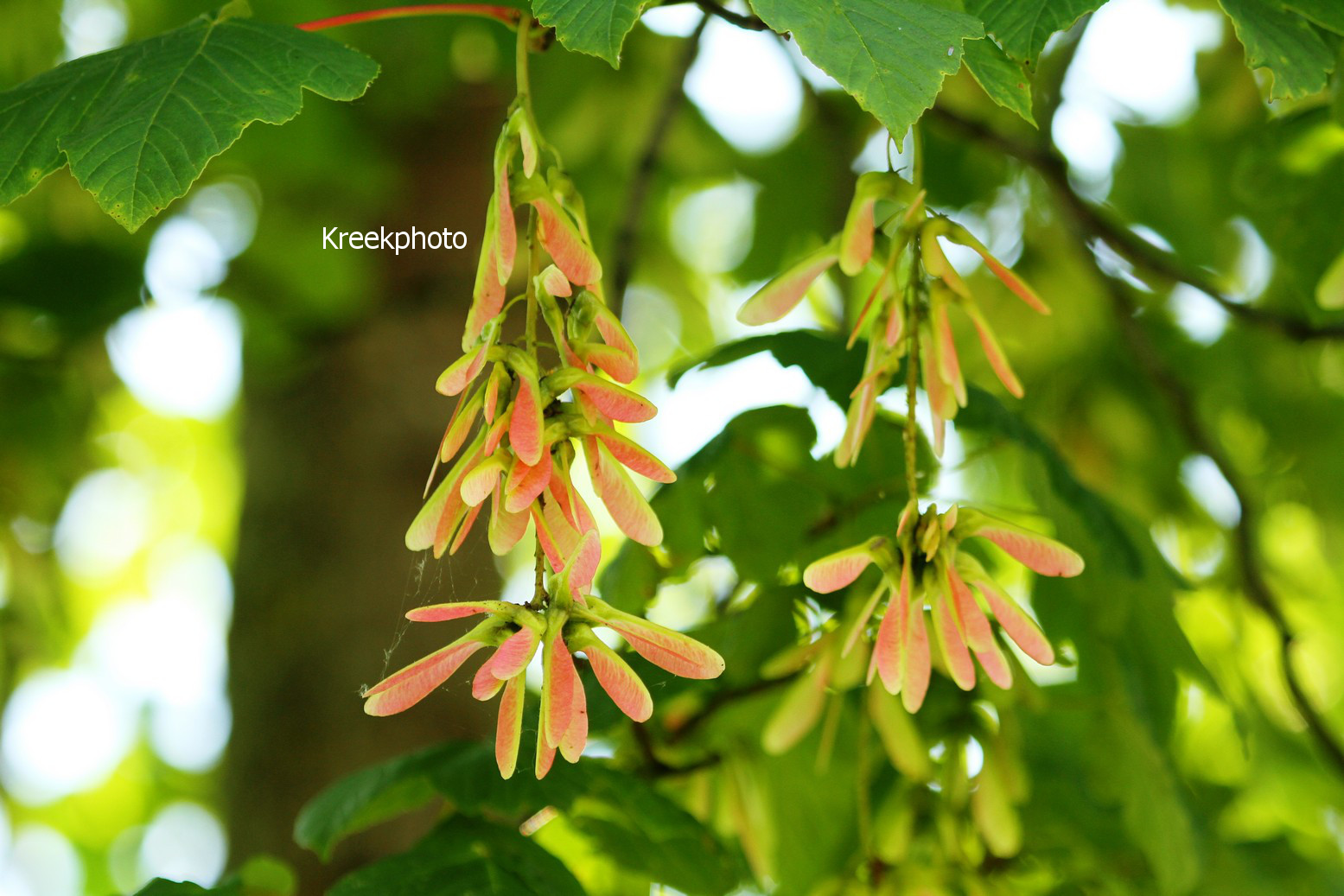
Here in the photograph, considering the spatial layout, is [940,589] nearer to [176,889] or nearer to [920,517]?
[920,517]

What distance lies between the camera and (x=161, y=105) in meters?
0.71

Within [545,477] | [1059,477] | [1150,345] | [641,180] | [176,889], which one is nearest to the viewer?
[545,477]

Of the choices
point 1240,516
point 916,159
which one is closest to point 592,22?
point 916,159

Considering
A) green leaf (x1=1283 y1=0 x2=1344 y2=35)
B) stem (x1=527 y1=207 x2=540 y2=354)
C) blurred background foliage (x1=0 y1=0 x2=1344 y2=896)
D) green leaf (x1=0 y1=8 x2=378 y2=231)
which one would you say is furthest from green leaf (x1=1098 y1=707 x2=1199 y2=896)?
green leaf (x1=0 y1=8 x2=378 y2=231)

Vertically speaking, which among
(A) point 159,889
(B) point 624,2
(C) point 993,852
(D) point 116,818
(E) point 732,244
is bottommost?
(D) point 116,818

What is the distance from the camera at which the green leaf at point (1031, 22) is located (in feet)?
2.27

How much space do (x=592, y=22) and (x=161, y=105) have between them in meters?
0.28

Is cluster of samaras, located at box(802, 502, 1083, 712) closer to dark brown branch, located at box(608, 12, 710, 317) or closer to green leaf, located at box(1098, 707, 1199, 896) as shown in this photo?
green leaf, located at box(1098, 707, 1199, 896)

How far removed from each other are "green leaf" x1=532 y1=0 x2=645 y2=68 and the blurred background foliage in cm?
19

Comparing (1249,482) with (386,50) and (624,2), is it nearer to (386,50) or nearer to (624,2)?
(386,50)

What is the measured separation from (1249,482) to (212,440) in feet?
9.04

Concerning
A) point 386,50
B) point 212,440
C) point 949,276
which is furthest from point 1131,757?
point 212,440

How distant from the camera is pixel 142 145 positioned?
699mm

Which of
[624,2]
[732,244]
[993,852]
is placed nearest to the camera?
[624,2]
